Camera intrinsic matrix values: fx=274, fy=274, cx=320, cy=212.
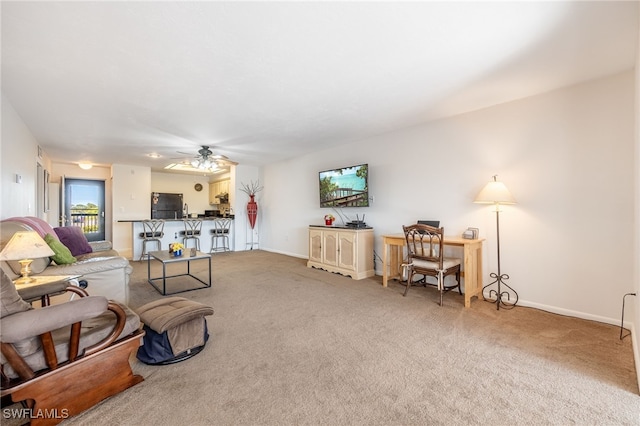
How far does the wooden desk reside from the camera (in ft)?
10.3

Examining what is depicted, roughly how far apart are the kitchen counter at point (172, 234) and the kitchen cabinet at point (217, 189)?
1529 millimetres

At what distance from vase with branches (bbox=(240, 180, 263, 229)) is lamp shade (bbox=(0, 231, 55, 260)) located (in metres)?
5.39

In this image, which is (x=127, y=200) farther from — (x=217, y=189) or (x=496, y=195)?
(x=496, y=195)

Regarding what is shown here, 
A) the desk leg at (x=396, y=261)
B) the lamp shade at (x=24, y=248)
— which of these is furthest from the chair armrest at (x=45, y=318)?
the desk leg at (x=396, y=261)

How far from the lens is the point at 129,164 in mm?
7125

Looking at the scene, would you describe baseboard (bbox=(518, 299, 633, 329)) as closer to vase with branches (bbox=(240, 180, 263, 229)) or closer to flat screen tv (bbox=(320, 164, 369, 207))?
flat screen tv (bbox=(320, 164, 369, 207))

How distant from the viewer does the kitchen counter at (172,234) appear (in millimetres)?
6312

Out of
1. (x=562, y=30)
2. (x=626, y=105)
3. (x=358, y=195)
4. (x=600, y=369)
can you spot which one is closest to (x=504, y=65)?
(x=562, y=30)

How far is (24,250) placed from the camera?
1983 millimetres

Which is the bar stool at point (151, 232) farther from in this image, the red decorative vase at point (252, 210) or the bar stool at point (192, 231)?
the red decorative vase at point (252, 210)

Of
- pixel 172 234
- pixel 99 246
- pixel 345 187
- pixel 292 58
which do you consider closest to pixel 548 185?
pixel 345 187

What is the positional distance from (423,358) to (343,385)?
71cm

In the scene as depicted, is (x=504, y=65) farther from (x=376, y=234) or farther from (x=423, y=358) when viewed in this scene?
(x=376, y=234)

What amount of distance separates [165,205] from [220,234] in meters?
2.62
